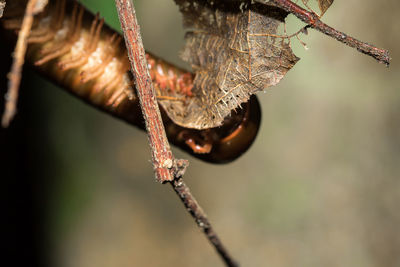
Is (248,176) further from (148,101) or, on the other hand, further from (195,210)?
(148,101)

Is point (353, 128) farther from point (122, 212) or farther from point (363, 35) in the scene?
point (122, 212)

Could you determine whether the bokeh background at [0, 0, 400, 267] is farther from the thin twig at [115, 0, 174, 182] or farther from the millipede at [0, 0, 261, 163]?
the thin twig at [115, 0, 174, 182]

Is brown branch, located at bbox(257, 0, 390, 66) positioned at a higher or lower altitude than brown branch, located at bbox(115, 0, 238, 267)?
higher

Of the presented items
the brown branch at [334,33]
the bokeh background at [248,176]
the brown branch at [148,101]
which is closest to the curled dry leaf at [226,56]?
the brown branch at [334,33]

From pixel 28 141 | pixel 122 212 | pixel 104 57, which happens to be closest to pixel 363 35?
pixel 104 57

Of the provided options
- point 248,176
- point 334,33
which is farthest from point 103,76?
point 248,176

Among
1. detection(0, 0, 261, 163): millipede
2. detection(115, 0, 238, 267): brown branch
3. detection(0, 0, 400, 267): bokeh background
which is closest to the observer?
detection(115, 0, 238, 267): brown branch

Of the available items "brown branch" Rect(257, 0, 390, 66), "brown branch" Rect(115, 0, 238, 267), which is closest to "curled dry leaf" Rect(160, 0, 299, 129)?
"brown branch" Rect(257, 0, 390, 66)
